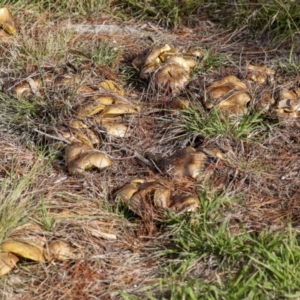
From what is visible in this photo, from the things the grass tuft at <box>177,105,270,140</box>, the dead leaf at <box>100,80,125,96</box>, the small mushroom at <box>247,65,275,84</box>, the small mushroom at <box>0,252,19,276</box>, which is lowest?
the dead leaf at <box>100,80,125,96</box>

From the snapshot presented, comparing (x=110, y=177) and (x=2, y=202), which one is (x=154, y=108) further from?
(x=2, y=202)

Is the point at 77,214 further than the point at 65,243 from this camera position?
Yes

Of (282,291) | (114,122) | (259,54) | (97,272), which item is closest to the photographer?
(282,291)

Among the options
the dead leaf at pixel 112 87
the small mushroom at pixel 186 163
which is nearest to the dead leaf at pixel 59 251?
the small mushroom at pixel 186 163

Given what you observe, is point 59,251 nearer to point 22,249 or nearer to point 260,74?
point 22,249

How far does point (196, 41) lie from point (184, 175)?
1.73 m

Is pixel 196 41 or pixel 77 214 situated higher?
pixel 77 214

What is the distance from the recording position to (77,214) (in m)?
3.33

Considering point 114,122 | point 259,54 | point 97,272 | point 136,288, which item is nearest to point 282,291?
point 136,288

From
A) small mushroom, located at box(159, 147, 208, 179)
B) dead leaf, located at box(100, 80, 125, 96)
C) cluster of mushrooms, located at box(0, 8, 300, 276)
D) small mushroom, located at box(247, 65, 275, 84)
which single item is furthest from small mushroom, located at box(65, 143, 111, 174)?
small mushroom, located at box(247, 65, 275, 84)

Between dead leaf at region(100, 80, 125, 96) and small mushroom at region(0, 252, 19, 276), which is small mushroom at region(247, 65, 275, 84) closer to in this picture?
dead leaf at region(100, 80, 125, 96)

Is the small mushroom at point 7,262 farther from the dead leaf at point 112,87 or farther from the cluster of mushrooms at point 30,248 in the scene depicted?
the dead leaf at point 112,87

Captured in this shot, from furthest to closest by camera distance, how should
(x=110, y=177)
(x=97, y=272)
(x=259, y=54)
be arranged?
1. (x=259, y=54)
2. (x=110, y=177)
3. (x=97, y=272)

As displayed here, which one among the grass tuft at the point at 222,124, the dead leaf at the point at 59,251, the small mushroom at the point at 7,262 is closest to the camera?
the small mushroom at the point at 7,262
